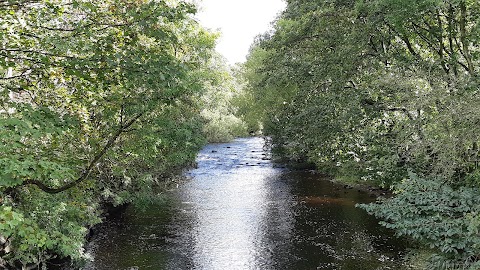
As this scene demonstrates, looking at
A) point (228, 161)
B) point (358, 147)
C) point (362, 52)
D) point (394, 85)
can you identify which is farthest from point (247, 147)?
point (394, 85)

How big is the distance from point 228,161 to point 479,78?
23592 mm

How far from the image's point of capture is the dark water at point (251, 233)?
11758 mm

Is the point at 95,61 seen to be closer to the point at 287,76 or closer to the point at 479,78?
the point at 479,78

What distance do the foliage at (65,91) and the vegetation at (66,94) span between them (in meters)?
0.02

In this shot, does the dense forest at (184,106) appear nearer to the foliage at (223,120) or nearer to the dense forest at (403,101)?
the dense forest at (403,101)

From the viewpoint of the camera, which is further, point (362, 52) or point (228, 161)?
point (228, 161)

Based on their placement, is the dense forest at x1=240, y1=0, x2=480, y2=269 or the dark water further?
the dark water

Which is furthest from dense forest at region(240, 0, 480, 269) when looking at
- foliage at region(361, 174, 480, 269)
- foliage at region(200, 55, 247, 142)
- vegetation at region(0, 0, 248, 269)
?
foliage at region(200, 55, 247, 142)

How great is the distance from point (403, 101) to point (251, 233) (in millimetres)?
6649

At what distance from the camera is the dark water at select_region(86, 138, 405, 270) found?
11.8 meters

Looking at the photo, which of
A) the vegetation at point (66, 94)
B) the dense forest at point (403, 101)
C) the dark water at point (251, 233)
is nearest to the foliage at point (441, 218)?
the dense forest at point (403, 101)

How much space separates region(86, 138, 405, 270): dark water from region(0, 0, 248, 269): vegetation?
2.67 metres

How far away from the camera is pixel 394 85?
10.9 meters

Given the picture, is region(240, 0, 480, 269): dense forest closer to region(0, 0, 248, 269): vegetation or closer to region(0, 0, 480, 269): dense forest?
region(0, 0, 480, 269): dense forest
